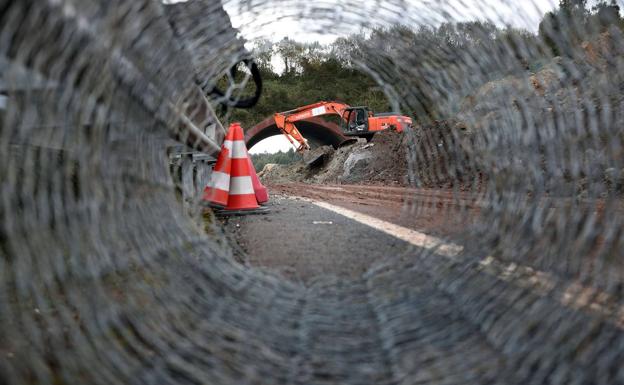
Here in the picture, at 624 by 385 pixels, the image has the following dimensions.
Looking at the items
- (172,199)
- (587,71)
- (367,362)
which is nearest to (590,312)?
(367,362)

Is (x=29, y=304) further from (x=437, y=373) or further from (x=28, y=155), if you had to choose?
(x=437, y=373)

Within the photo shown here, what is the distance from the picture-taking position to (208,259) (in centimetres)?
257

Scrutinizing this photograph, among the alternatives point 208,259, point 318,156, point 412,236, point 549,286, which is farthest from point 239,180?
point 318,156

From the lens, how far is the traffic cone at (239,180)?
18.8ft

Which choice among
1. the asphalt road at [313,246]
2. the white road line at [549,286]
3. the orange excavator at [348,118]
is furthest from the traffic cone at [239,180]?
the orange excavator at [348,118]

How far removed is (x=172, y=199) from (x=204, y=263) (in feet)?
1.44

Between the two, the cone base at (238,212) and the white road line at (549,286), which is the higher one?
the cone base at (238,212)

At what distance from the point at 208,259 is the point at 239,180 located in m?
3.25

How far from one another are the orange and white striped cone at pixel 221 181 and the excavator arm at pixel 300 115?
16.4m

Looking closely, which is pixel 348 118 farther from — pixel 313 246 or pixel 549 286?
pixel 549 286

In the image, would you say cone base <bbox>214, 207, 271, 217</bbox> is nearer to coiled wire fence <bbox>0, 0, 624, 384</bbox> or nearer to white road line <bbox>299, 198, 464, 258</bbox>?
white road line <bbox>299, 198, 464, 258</bbox>

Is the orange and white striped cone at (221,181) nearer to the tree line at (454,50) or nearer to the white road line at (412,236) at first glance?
the white road line at (412,236)

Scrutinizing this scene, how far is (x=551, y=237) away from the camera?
2.36 meters

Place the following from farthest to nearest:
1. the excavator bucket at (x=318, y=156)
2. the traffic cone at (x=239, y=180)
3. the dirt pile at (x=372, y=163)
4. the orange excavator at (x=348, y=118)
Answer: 1. the excavator bucket at (x=318, y=156)
2. the orange excavator at (x=348, y=118)
3. the dirt pile at (x=372, y=163)
4. the traffic cone at (x=239, y=180)
